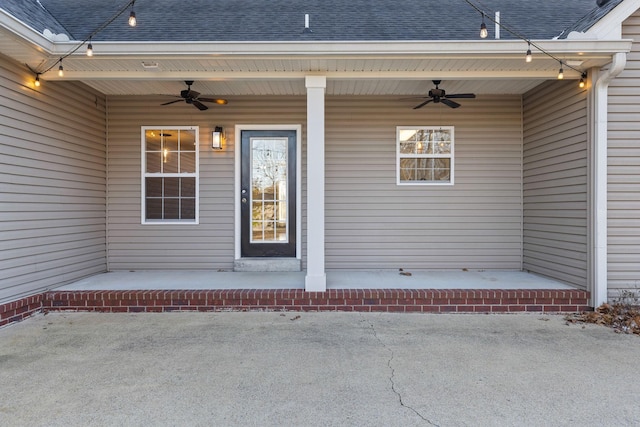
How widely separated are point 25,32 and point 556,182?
588 cm

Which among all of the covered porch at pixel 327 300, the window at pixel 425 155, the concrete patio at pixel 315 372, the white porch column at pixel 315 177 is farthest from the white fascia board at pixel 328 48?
the concrete patio at pixel 315 372

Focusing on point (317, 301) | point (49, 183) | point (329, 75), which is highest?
point (329, 75)

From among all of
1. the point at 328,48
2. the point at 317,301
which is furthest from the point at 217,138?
the point at 317,301

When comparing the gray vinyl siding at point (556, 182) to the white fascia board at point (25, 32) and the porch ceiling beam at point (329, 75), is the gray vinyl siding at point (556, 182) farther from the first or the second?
Result: the white fascia board at point (25, 32)

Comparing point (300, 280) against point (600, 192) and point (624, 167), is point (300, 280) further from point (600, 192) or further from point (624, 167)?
point (624, 167)

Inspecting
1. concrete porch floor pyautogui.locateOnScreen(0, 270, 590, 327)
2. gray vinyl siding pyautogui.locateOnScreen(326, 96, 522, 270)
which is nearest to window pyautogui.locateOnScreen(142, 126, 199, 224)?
concrete porch floor pyautogui.locateOnScreen(0, 270, 590, 327)

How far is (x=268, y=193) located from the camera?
523 cm

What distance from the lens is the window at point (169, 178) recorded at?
5.18 metres

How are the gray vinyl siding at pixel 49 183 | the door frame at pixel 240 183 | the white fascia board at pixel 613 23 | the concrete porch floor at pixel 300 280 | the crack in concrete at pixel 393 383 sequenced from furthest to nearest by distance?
1. the door frame at pixel 240 183
2. the concrete porch floor at pixel 300 280
3. the white fascia board at pixel 613 23
4. the gray vinyl siding at pixel 49 183
5. the crack in concrete at pixel 393 383

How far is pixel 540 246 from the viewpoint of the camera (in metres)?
4.71

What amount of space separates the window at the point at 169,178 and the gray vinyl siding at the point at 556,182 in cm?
476

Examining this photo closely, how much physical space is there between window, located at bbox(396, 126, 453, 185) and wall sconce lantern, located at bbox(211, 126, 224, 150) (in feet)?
8.44

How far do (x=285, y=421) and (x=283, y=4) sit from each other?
5753mm

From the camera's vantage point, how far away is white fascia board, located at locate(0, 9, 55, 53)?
3.04 metres
